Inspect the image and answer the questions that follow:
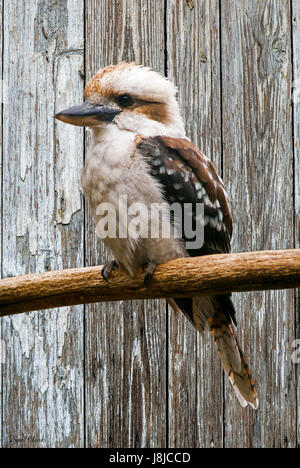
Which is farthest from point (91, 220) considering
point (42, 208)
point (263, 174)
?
point (263, 174)

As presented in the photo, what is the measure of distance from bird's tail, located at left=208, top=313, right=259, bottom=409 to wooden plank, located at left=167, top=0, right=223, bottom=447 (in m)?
0.21

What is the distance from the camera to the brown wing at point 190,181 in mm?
1575

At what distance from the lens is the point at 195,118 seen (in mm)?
2033

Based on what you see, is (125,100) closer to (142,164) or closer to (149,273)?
(142,164)

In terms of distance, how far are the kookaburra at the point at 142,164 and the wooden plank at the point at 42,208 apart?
1.32 ft

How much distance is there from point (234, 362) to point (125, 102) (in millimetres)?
776

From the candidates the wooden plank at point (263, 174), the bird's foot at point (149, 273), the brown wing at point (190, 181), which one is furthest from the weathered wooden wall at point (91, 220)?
the bird's foot at point (149, 273)

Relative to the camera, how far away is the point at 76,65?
2.04m

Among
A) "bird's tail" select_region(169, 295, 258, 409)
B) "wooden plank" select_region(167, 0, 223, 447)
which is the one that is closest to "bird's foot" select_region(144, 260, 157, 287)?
"bird's tail" select_region(169, 295, 258, 409)

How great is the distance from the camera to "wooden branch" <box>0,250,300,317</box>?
50.2 inches

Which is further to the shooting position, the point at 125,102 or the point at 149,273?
the point at 125,102

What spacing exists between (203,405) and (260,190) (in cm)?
72

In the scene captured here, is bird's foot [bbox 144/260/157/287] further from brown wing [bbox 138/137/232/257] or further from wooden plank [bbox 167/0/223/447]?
wooden plank [bbox 167/0/223/447]

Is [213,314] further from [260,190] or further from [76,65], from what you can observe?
[76,65]
